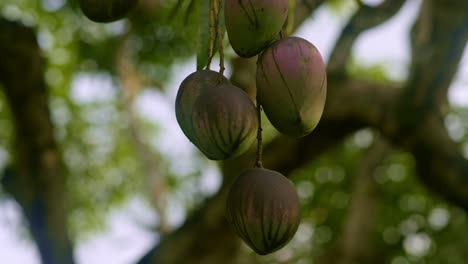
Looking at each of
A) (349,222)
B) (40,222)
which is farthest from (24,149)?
(349,222)

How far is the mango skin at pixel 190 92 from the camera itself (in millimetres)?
766

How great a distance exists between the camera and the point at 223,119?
28.8 inches

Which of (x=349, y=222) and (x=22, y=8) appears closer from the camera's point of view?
(x=349, y=222)

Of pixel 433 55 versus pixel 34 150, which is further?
pixel 34 150

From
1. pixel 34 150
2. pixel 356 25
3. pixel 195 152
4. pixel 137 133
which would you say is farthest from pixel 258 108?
pixel 195 152

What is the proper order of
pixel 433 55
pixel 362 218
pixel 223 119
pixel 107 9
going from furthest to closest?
pixel 362 218
pixel 433 55
pixel 107 9
pixel 223 119

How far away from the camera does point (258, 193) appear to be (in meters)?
0.75

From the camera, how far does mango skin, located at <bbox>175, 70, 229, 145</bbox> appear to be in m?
0.77

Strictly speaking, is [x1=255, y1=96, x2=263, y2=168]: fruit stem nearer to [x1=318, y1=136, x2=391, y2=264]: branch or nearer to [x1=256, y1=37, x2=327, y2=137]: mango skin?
[x1=256, y1=37, x2=327, y2=137]: mango skin

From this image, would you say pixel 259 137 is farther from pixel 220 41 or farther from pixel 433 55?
pixel 433 55

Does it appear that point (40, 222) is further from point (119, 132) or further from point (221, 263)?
point (119, 132)

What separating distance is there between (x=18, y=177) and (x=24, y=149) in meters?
0.13

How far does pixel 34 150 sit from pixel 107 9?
228 centimetres

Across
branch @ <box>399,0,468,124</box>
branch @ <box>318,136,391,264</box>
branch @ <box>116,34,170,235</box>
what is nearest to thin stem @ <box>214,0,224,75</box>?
branch @ <box>399,0,468,124</box>
